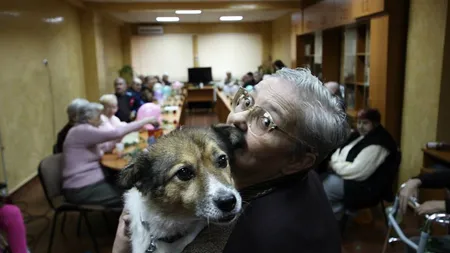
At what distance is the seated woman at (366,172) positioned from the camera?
3.39 m

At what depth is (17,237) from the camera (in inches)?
115

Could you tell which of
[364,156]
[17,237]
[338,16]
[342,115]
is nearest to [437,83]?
[364,156]

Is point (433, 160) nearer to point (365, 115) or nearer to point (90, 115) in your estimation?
point (365, 115)

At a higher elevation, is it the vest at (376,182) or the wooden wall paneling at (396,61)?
the wooden wall paneling at (396,61)

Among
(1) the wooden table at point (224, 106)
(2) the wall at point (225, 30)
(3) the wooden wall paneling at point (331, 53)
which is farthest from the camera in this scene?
(2) the wall at point (225, 30)

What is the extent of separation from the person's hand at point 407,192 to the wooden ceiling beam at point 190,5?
701cm

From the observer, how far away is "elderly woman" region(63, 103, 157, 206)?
352cm

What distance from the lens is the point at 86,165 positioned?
3592 mm

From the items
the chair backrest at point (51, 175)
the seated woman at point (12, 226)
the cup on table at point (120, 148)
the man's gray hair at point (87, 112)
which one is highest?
the man's gray hair at point (87, 112)

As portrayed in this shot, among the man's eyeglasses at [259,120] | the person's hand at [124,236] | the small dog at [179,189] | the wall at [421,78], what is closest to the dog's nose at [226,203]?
the small dog at [179,189]

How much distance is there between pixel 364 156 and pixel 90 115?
8.12ft

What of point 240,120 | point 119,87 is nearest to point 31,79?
point 119,87

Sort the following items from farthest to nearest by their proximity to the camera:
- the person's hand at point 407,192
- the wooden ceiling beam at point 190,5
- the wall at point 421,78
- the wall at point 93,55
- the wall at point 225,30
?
the wall at point 225,30, the wall at point 93,55, the wooden ceiling beam at point 190,5, the wall at point 421,78, the person's hand at point 407,192

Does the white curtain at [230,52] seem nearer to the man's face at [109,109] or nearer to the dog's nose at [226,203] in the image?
the man's face at [109,109]
